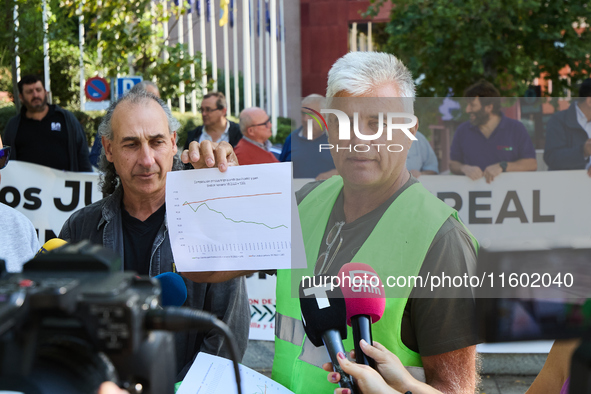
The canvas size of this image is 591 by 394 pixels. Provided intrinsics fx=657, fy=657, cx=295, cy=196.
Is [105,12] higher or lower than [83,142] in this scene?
higher

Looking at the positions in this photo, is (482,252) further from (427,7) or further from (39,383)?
(427,7)

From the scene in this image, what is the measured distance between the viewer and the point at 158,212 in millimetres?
2689

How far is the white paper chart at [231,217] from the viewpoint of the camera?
6.73ft

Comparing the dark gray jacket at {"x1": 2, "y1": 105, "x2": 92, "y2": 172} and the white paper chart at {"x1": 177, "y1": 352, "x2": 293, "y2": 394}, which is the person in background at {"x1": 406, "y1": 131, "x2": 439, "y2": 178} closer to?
the white paper chart at {"x1": 177, "y1": 352, "x2": 293, "y2": 394}

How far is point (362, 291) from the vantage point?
6.02 ft

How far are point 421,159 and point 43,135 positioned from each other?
5.43 metres

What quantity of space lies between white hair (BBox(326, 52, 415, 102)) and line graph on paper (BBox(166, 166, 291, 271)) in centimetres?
34

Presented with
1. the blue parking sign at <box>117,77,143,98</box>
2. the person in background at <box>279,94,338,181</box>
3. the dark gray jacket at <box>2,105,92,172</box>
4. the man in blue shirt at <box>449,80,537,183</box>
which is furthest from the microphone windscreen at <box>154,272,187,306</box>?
the blue parking sign at <box>117,77,143,98</box>

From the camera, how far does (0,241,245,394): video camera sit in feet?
3.14

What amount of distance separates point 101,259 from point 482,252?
1210 mm

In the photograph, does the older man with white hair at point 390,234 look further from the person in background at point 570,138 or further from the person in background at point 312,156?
the person in background at point 570,138

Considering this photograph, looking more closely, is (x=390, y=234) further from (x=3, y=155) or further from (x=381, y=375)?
(x=3, y=155)

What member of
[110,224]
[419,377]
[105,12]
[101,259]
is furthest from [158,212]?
[105,12]

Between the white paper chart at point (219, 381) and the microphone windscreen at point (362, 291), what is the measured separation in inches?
15.8
